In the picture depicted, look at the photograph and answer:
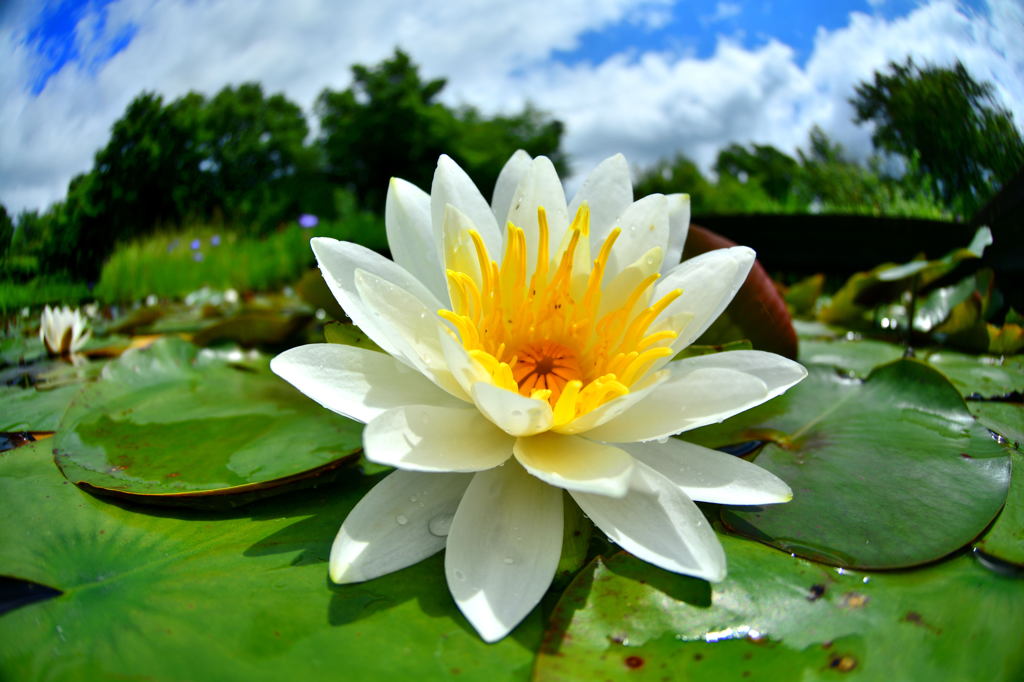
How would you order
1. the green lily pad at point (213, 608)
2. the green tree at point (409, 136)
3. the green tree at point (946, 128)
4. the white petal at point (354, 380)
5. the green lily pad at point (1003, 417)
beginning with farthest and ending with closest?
the green tree at point (409, 136) < the green tree at point (946, 128) < the green lily pad at point (1003, 417) < the white petal at point (354, 380) < the green lily pad at point (213, 608)

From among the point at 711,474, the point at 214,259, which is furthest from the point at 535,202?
the point at 214,259

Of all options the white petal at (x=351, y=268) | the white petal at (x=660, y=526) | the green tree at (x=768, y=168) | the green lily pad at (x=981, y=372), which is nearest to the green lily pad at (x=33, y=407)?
the white petal at (x=351, y=268)

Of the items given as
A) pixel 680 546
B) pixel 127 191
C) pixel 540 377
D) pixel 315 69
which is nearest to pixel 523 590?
pixel 680 546

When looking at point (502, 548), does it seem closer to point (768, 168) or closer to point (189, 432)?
point (189, 432)

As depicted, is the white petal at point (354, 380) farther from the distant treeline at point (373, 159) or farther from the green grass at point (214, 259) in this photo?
the green grass at point (214, 259)

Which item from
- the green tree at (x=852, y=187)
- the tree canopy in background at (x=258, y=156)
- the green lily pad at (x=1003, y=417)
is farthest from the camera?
the green tree at (x=852, y=187)

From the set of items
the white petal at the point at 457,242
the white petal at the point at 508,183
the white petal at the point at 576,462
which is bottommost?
the white petal at the point at 576,462

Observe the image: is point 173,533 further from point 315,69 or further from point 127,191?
point 315,69
